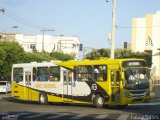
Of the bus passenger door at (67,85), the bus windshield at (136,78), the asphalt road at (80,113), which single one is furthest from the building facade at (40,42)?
the bus windshield at (136,78)

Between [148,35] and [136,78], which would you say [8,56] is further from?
[136,78]

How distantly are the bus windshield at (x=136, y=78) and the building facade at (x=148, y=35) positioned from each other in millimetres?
34623

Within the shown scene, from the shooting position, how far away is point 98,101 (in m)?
28.6

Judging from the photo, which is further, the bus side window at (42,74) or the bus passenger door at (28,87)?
the bus passenger door at (28,87)

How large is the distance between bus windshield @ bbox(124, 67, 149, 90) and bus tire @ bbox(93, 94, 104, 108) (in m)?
2.19

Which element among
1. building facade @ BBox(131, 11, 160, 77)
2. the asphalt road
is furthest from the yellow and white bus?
building facade @ BBox(131, 11, 160, 77)

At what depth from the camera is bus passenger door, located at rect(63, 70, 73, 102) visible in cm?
3085

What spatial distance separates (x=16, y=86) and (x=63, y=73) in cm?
629

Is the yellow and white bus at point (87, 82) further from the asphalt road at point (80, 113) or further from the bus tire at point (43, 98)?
the asphalt road at point (80, 113)

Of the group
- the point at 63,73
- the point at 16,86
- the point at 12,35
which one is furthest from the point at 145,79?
the point at 12,35

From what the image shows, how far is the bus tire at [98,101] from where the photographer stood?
28.4m

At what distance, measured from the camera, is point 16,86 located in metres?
36.4

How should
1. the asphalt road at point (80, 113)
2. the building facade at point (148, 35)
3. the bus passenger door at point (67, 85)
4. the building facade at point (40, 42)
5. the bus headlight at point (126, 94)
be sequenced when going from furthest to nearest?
the building facade at point (40, 42) → the building facade at point (148, 35) → the bus passenger door at point (67, 85) → the bus headlight at point (126, 94) → the asphalt road at point (80, 113)

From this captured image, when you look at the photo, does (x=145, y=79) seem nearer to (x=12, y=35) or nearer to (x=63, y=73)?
(x=63, y=73)
